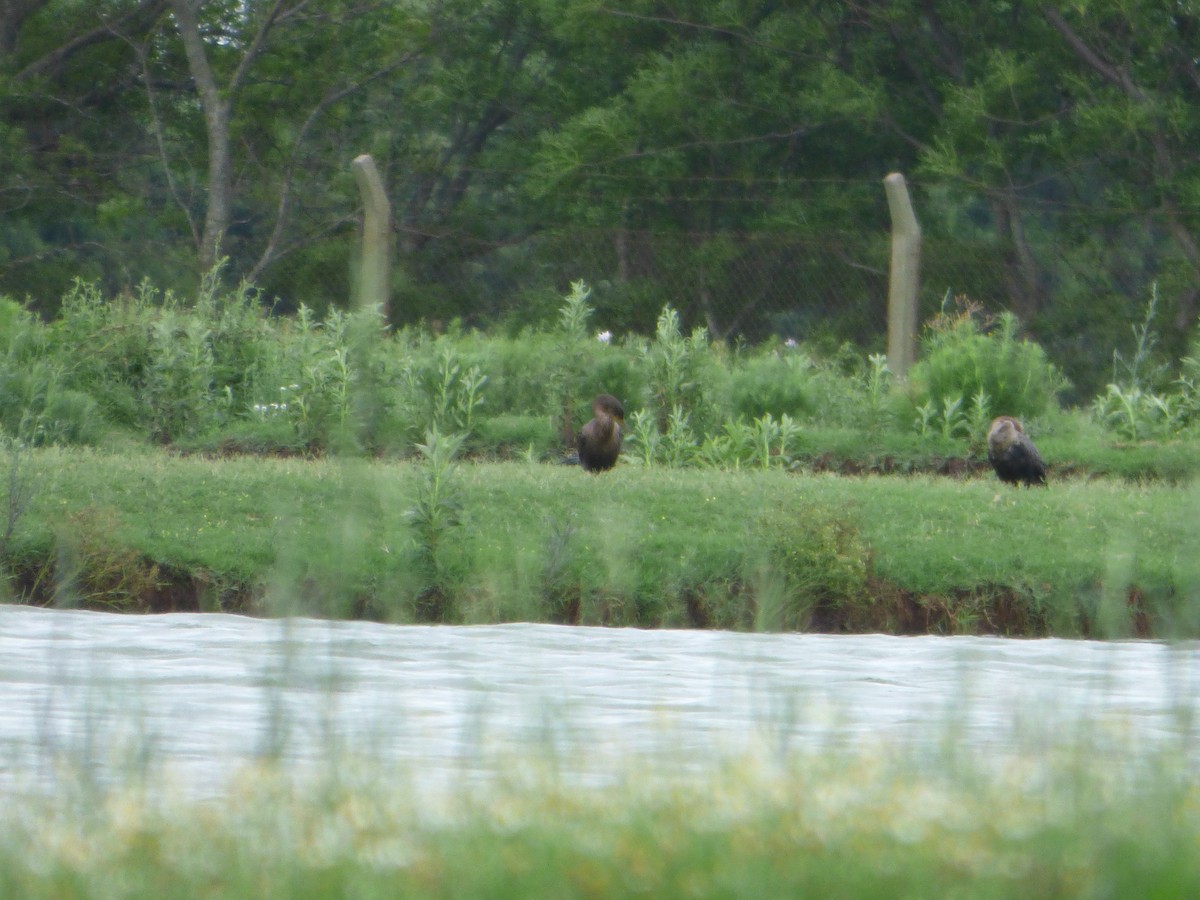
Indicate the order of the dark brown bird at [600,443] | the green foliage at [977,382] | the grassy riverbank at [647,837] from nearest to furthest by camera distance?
the grassy riverbank at [647,837], the dark brown bird at [600,443], the green foliage at [977,382]

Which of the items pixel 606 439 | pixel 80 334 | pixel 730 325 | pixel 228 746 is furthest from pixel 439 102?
pixel 228 746

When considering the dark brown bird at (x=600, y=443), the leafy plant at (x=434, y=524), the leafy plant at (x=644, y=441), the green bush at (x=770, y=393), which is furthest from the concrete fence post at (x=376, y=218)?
the leafy plant at (x=434, y=524)

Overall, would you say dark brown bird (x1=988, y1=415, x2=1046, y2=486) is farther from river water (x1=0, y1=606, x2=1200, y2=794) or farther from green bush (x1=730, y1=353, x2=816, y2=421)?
river water (x1=0, y1=606, x2=1200, y2=794)

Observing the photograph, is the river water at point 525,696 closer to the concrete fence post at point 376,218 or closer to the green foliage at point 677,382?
the green foliage at point 677,382

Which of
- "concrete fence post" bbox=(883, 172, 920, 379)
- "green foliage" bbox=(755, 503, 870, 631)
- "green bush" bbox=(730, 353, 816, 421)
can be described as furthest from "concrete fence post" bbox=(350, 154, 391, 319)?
"green foliage" bbox=(755, 503, 870, 631)

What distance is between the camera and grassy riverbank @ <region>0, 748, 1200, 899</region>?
2.64 metres

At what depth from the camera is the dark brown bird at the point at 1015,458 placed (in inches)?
408

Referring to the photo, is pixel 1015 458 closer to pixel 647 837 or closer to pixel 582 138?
pixel 647 837

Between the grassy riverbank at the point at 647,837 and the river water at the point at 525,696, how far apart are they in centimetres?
11

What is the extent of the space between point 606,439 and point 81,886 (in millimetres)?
7701

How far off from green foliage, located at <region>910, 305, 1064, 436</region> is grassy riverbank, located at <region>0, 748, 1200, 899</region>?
9.68m

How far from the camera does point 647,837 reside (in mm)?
2861

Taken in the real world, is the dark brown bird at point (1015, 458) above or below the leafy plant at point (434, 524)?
above

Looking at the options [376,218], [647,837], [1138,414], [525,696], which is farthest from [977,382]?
[647,837]
